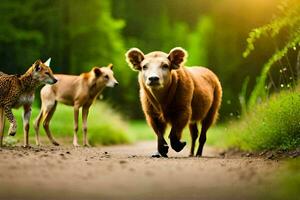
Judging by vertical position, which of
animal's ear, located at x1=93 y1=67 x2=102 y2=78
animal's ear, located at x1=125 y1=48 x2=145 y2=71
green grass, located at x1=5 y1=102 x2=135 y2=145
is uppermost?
animal's ear, located at x1=125 y1=48 x2=145 y2=71

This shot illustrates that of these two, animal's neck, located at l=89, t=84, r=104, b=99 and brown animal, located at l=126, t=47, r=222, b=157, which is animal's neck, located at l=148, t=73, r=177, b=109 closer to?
brown animal, located at l=126, t=47, r=222, b=157

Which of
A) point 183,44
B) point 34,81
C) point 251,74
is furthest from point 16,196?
point 183,44

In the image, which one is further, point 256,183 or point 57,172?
point 57,172

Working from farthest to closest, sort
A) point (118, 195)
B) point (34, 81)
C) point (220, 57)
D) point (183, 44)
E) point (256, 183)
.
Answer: point (183, 44) → point (220, 57) → point (34, 81) → point (256, 183) → point (118, 195)

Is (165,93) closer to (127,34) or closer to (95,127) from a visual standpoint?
(95,127)

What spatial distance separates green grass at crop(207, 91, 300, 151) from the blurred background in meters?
1.31

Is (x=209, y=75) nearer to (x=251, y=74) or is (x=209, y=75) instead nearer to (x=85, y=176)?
(x=85, y=176)

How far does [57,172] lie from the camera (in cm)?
713

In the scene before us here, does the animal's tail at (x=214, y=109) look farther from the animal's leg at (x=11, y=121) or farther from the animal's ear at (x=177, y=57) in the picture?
the animal's leg at (x=11, y=121)

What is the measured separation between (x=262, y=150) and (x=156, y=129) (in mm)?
2183

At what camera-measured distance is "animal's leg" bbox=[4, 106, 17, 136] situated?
1073cm

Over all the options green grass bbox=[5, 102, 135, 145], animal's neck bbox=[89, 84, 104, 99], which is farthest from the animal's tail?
green grass bbox=[5, 102, 135, 145]

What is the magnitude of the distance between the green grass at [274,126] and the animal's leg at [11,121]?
4.07 metres

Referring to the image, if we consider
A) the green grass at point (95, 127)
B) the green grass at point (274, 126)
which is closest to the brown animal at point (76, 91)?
the green grass at point (95, 127)
